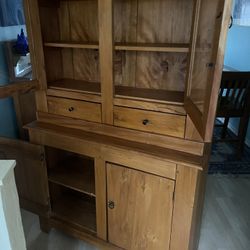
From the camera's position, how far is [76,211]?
1.81m

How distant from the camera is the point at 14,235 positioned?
35.4 inches

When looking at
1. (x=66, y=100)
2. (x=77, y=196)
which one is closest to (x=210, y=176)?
(x=77, y=196)

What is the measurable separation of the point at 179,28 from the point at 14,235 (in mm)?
1216

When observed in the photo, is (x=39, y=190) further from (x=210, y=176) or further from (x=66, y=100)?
(x=210, y=176)

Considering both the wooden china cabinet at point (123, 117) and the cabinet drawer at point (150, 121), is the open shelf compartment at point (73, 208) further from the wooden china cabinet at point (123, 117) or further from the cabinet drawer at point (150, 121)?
the cabinet drawer at point (150, 121)

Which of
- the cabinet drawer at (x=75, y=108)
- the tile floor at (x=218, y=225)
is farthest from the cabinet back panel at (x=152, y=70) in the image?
the tile floor at (x=218, y=225)

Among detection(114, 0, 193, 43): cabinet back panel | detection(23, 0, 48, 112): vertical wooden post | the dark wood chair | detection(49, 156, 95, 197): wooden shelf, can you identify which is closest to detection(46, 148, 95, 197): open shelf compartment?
detection(49, 156, 95, 197): wooden shelf

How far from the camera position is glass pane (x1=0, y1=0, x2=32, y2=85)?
4.93 feet

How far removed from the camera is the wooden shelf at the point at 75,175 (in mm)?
1612

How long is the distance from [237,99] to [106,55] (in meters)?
1.92

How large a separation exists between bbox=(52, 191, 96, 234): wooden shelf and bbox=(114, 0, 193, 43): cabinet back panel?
117 cm

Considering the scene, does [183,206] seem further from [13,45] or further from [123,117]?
[13,45]

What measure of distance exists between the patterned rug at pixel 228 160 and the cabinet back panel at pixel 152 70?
1472 millimetres

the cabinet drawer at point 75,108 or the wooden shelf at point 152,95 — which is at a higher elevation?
the wooden shelf at point 152,95
